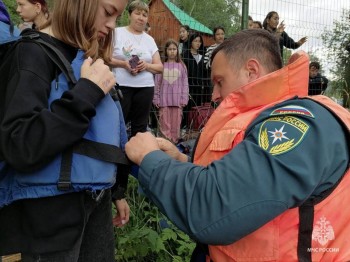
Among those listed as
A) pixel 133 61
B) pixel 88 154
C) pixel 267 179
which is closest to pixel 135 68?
pixel 133 61

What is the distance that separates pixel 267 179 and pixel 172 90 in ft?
15.4

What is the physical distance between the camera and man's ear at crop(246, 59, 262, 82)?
1548 millimetres

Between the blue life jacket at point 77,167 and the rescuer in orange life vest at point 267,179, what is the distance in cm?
14

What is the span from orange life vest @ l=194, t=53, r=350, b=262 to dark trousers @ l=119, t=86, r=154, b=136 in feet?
10.4

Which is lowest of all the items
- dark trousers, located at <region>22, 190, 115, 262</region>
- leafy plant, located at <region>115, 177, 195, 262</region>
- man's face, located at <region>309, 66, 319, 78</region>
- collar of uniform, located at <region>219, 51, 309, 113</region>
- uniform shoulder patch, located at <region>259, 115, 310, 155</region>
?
leafy plant, located at <region>115, 177, 195, 262</region>

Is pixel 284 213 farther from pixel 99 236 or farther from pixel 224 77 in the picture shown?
pixel 99 236

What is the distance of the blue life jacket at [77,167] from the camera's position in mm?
1394

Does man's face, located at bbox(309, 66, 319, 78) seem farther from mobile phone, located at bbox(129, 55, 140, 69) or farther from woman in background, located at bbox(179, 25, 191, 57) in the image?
mobile phone, located at bbox(129, 55, 140, 69)

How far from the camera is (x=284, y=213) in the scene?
1240 millimetres

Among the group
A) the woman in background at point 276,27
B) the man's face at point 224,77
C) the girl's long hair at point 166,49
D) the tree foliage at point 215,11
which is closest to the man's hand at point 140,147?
the man's face at point 224,77

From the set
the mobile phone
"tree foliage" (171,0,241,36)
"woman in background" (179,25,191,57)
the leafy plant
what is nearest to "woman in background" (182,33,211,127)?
"woman in background" (179,25,191,57)

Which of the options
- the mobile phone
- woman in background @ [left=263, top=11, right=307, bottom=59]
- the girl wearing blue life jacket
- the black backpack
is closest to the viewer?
the girl wearing blue life jacket

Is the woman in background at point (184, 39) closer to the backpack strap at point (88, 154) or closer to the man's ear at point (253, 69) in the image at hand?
the man's ear at point (253, 69)

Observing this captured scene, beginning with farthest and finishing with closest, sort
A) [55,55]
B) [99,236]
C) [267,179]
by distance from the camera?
[99,236] < [55,55] < [267,179]
